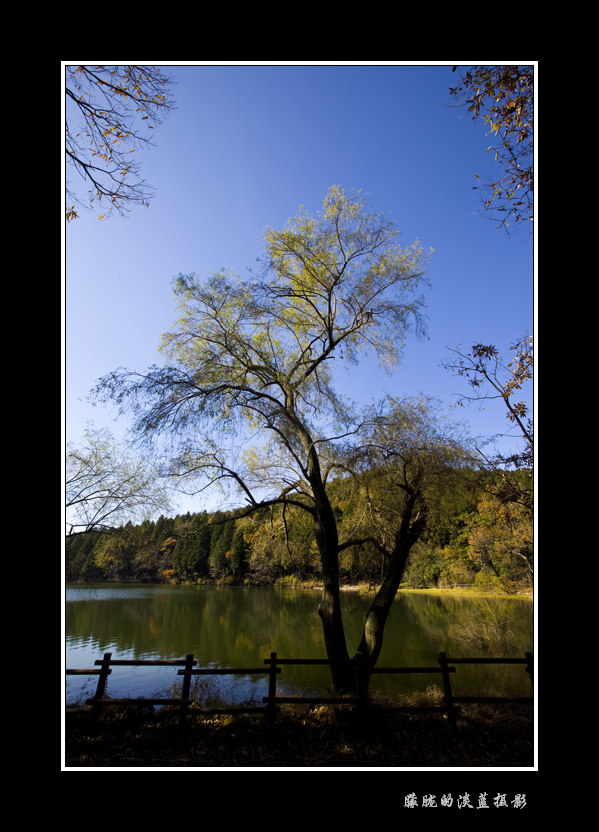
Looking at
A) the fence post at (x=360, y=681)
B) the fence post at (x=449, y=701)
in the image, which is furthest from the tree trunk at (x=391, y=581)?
the fence post at (x=449, y=701)

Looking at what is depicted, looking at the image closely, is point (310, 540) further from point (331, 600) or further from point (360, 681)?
point (360, 681)

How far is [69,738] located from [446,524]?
28.1 ft

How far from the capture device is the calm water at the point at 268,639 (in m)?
10.9

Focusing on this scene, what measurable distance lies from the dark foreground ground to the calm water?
6.85ft

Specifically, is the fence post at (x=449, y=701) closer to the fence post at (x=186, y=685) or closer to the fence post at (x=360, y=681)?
the fence post at (x=360, y=681)

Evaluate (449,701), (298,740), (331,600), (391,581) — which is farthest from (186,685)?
(391,581)

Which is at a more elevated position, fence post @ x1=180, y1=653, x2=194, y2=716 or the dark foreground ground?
fence post @ x1=180, y1=653, x2=194, y2=716

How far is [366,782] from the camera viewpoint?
11.5 ft

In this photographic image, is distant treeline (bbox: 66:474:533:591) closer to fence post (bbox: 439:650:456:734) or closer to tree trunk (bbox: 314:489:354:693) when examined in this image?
tree trunk (bbox: 314:489:354:693)

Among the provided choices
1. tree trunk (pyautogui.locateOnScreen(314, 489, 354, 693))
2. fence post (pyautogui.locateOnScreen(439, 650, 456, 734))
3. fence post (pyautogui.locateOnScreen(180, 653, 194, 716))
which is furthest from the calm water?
fence post (pyautogui.locateOnScreen(439, 650, 456, 734))

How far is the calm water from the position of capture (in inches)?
429

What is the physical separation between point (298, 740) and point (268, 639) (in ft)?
44.6

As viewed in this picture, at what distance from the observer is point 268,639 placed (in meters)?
17.8

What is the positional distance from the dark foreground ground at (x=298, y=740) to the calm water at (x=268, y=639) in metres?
2.09
